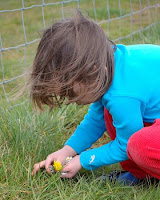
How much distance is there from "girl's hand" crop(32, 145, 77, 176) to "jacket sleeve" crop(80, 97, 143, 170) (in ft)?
0.37

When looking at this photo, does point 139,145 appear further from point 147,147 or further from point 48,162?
point 48,162

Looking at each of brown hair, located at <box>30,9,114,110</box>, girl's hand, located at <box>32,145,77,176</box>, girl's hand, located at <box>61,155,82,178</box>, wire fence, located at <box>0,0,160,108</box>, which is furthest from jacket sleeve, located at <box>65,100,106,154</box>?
wire fence, located at <box>0,0,160,108</box>

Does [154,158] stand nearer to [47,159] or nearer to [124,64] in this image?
[124,64]

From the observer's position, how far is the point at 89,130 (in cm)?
168

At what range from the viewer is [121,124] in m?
1.35

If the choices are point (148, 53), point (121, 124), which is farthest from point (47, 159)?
point (148, 53)

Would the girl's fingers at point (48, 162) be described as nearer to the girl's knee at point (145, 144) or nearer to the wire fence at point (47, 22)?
the girl's knee at point (145, 144)

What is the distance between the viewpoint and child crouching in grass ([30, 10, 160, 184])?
4.15ft

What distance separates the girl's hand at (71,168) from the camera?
150cm

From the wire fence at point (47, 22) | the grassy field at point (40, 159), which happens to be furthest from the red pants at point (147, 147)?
the wire fence at point (47, 22)

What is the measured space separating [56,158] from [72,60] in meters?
0.50

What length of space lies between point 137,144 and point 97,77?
10.5 inches

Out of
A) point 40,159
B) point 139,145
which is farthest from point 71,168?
point 139,145

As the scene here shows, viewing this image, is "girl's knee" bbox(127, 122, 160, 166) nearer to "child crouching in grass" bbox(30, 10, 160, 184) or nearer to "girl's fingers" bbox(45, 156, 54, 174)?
"child crouching in grass" bbox(30, 10, 160, 184)
